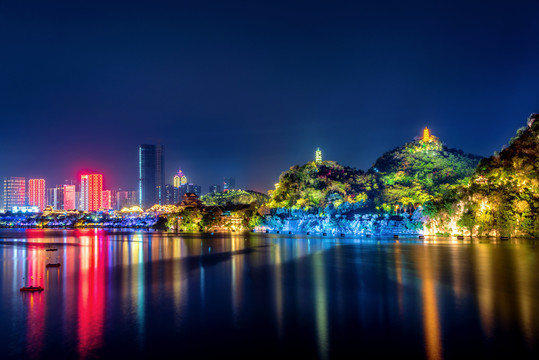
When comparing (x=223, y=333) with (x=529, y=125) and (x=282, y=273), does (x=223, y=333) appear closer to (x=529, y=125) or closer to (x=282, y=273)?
(x=282, y=273)

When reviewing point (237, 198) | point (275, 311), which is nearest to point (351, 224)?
point (237, 198)

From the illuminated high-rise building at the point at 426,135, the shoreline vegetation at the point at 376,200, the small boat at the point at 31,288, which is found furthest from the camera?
the illuminated high-rise building at the point at 426,135

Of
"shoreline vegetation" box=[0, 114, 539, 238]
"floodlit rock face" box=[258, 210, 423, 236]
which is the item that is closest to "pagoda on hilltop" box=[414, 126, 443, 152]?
"shoreline vegetation" box=[0, 114, 539, 238]

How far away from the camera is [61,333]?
11.8 meters

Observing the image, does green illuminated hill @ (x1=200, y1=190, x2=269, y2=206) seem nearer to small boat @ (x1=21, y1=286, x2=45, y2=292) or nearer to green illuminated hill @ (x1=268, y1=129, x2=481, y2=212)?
green illuminated hill @ (x1=268, y1=129, x2=481, y2=212)

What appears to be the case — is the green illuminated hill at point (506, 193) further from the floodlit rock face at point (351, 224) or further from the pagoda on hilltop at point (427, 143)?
the pagoda on hilltop at point (427, 143)

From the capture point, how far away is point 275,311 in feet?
Answer: 47.4

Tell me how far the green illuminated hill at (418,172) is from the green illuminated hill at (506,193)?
22837 millimetres

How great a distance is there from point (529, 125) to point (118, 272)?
152 ft

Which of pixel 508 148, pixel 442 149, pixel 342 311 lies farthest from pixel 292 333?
pixel 442 149

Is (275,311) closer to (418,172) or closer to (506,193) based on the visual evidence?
(506,193)

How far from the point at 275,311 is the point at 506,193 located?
1559 inches

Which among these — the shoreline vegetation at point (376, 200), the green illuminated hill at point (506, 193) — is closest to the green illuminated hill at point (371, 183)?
the shoreline vegetation at point (376, 200)

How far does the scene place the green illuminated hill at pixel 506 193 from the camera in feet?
145
